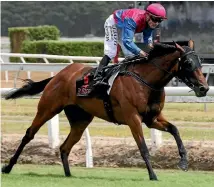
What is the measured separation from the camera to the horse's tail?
34.8ft

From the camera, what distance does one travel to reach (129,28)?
922 cm

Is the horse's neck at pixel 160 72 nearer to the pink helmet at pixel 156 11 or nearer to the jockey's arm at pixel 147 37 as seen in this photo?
the jockey's arm at pixel 147 37

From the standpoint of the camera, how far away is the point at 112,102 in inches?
372

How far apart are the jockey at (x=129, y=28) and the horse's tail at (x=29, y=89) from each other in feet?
3.59

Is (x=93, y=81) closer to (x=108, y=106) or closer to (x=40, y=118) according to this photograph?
(x=108, y=106)

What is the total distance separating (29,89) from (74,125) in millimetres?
934

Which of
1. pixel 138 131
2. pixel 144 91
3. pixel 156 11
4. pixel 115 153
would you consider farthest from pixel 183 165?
pixel 115 153

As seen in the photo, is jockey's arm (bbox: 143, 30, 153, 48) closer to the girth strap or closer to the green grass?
the girth strap

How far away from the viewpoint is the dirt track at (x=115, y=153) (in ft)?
36.2

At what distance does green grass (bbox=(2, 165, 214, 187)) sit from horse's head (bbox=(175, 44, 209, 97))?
0.96m

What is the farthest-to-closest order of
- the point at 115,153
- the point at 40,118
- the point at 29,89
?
the point at 115,153 < the point at 29,89 < the point at 40,118

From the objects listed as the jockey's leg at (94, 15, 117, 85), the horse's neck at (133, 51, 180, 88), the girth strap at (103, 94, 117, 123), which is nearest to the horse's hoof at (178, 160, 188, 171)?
the horse's neck at (133, 51, 180, 88)

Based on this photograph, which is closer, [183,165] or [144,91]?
[183,165]

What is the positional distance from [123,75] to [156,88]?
17.2 inches
